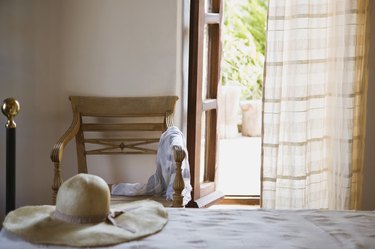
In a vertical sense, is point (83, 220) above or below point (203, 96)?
below

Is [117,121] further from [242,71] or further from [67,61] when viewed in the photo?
[242,71]

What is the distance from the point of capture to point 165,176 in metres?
3.08

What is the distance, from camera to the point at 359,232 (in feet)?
6.18

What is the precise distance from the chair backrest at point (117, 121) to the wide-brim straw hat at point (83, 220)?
55.6 inches

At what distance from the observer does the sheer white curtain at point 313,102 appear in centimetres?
360

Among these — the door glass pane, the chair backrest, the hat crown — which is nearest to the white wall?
the chair backrest

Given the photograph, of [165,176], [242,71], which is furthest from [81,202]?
[242,71]

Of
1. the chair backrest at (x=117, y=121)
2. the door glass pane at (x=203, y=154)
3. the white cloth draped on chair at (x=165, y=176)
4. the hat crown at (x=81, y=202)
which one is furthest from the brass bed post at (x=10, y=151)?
the door glass pane at (x=203, y=154)

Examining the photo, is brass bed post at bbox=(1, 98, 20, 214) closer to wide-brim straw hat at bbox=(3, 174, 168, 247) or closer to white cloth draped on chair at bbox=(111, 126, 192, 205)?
wide-brim straw hat at bbox=(3, 174, 168, 247)

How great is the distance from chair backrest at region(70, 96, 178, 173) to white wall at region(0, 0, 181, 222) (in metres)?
0.11

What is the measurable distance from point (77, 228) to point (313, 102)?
2.23 meters

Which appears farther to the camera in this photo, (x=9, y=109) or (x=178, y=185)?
(x=178, y=185)

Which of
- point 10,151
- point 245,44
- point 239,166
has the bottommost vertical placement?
point 239,166

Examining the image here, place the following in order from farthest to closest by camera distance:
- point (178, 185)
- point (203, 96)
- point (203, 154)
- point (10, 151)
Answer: point (203, 154)
point (203, 96)
point (178, 185)
point (10, 151)
